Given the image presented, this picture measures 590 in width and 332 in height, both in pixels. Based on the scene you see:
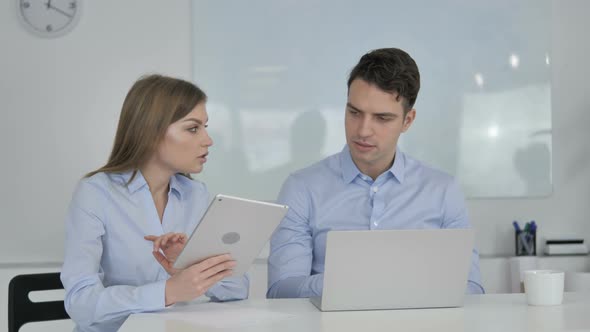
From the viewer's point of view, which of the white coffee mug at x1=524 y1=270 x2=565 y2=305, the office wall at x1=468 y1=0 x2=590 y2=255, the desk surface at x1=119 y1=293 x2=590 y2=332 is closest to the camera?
Result: the desk surface at x1=119 y1=293 x2=590 y2=332

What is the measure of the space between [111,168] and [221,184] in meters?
1.63

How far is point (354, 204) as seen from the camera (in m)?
2.62

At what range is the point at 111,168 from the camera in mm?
2324

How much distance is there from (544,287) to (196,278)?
0.90 meters

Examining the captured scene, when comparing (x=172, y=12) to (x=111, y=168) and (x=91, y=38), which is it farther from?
(x=111, y=168)

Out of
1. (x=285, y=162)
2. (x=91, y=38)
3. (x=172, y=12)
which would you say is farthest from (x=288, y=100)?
(x=91, y=38)

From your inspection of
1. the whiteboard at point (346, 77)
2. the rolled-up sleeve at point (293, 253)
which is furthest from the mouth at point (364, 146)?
the whiteboard at point (346, 77)

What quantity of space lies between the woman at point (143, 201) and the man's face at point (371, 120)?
1.59 feet

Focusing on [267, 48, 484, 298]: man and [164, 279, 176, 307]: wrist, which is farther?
[267, 48, 484, 298]: man

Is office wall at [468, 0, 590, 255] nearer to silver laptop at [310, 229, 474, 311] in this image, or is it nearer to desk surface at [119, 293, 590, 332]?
desk surface at [119, 293, 590, 332]

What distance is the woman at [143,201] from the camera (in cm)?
212

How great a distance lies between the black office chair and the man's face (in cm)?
103

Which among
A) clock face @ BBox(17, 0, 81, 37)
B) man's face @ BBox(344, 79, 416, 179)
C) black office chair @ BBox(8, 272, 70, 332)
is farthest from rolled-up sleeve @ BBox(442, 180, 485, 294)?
clock face @ BBox(17, 0, 81, 37)

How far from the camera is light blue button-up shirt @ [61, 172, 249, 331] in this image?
2.05 m
